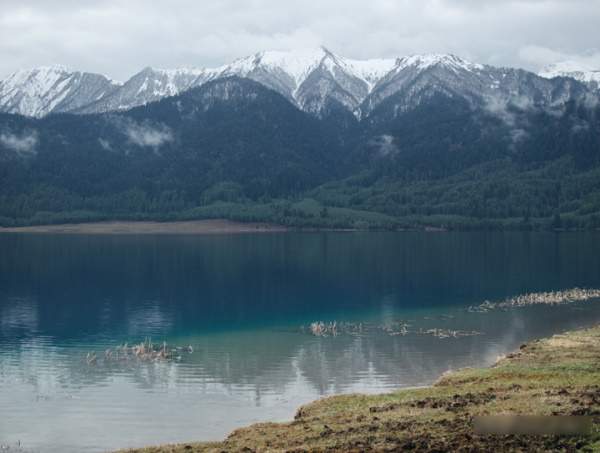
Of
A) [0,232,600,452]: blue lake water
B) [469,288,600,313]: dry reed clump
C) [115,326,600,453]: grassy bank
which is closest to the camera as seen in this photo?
[115,326,600,453]: grassy bank

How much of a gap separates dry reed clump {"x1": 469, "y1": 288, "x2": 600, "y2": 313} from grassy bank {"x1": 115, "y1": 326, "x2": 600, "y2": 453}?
Answer: 1722 inches

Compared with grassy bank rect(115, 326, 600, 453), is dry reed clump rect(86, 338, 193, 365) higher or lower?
Answer: lower

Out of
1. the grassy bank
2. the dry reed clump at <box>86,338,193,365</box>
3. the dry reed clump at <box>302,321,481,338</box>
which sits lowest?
the dry reed clump at <box>302,321,481,338</box>

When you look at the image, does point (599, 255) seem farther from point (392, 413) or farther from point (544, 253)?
point (392, 413)

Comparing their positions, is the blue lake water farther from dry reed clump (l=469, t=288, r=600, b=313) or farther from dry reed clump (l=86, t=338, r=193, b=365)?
dry reed clump (l=469, t=288, r=600, b=313)

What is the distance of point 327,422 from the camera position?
28594 millimetres

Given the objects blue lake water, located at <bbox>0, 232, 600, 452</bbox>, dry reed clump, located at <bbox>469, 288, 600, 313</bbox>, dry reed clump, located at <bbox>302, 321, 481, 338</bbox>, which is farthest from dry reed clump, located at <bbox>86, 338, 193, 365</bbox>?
dry reed clump, located at <bbox>469, 288, 600, 313</bbox>

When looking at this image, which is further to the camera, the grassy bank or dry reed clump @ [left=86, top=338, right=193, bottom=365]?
dry reed clump @ [left=86, top=338, right=193, bottom=365]

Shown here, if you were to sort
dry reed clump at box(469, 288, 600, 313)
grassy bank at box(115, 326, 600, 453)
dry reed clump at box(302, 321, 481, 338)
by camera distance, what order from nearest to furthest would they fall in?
grassy bank at box(115, 326, 600, 453)
dry reed clump at box(302, 321, 481, 338)
dry reed clump at box(469, 288, 600, 313)

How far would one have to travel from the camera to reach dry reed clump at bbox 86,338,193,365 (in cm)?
5156

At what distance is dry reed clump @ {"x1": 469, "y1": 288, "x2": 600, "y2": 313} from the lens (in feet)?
267

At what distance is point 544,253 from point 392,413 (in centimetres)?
15605

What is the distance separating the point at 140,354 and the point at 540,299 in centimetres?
5383

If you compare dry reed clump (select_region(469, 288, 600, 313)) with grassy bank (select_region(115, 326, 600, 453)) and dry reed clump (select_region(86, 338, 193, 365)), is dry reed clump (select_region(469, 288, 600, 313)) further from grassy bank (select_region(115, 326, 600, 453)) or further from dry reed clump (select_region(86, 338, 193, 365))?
grassy bank (select_region(115, 326, 600, 453))
